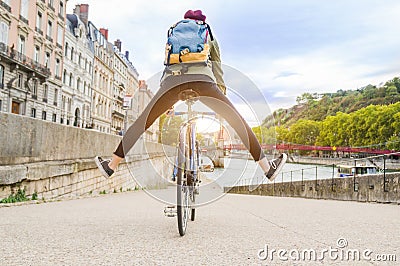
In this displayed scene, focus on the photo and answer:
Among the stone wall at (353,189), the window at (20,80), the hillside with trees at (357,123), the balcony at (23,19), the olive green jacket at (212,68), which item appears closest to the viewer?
the olive green jacket at (212,68)

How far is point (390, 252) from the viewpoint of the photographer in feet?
10.9

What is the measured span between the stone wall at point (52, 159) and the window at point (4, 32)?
23857 mm

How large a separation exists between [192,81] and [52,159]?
4.98 m

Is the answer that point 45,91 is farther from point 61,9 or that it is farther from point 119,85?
point 119,85

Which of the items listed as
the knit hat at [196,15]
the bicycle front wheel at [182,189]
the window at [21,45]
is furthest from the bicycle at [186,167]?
the window at [21,45]

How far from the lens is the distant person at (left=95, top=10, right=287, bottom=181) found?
3.75 meters

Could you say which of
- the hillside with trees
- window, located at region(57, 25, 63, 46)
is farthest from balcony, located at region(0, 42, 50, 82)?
the hillside with trees

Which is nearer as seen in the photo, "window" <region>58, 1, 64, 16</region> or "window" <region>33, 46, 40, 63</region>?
"window" <region>33, 46, 40, 63</region>

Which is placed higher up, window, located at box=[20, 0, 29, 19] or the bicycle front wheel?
window, located at box=[20, 0, 29, 19]

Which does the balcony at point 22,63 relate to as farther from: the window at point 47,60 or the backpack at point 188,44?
the backpack at point 188,44

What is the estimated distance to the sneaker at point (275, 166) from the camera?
4191mm

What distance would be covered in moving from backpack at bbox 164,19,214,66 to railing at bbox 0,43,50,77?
Result: 97.3ft

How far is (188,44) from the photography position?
147 inches

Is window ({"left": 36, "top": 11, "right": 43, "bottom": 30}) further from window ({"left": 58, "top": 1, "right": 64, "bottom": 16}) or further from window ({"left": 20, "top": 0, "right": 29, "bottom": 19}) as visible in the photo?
window ({"left": 58, "top": 1, "right": 64, "bottom": 16})
